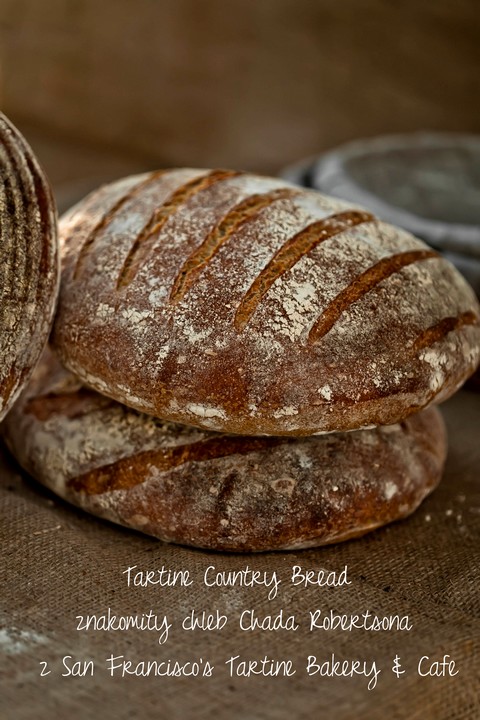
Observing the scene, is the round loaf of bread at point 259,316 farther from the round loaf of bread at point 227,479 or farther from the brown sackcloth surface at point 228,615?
the brown sackcloth surface at point 228,615

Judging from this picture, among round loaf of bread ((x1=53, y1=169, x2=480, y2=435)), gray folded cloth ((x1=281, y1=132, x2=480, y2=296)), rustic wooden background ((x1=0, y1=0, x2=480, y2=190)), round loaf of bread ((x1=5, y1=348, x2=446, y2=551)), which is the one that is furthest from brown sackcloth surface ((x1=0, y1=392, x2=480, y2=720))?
rustic wooden background ((x1=0, y1=0, x2=480, y2=190))

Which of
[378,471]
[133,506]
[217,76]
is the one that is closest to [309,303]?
[378,471]

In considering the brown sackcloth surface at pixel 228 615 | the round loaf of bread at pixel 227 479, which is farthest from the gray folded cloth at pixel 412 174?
the brown sackcloth surface at pixel 228 615

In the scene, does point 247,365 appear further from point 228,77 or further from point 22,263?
point 228,77

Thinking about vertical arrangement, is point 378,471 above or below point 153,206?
below

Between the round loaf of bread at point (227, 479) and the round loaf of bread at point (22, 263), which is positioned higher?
the round loaf of bread at point (22, 263)

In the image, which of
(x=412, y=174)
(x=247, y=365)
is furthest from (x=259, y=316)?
(x=412, y=174)

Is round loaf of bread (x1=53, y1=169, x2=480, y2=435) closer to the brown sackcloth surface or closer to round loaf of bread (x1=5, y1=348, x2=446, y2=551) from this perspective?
round loaf of bread (x1=5, y1=348, x2=446, y2=551)

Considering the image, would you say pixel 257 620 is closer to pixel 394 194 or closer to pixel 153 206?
pixel 153 206
